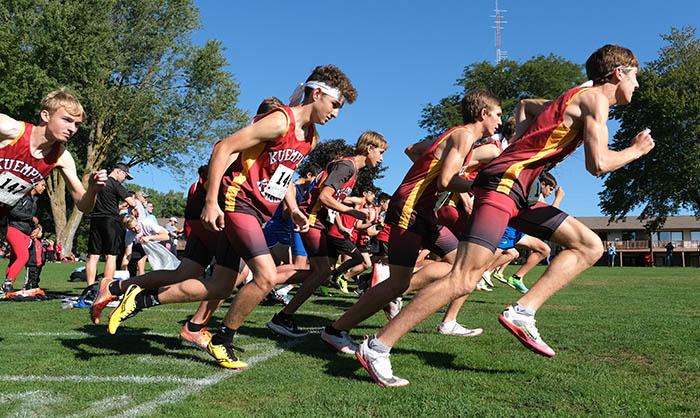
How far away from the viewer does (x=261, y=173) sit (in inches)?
163

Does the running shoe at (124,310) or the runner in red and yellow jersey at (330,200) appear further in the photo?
the runner in red and yellow jersey at (330,200)

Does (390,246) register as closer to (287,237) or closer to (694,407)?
(694,407)

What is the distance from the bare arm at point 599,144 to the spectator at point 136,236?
6.51 m

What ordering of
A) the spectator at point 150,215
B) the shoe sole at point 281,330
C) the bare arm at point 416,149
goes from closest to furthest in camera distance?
1. the bare arm at point 416,149
2. the shoe sole at point 281,330
3. the spectator at point 150,215

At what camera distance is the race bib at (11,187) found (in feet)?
13.3

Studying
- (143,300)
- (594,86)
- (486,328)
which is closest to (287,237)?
(486,328)

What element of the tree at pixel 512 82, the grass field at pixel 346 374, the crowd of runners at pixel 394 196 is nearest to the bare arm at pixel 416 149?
the crowd of runners at pixel 394 196

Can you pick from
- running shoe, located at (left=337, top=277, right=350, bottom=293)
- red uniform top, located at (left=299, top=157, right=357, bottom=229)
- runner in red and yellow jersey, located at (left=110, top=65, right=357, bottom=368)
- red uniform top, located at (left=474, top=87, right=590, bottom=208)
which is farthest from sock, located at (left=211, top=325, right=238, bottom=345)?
running shoe, located at (left=337, top=277, right=350, bottom=293)

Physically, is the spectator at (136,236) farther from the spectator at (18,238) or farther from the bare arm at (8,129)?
the bare arm at (8,129)

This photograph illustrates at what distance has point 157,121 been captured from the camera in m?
32.7

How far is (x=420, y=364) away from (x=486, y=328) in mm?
1980

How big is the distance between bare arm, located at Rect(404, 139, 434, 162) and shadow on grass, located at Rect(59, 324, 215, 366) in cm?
250

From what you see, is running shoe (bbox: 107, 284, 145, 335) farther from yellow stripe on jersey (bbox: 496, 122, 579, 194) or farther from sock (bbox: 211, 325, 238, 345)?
yellow stripe on jersey (bbox: 496, 122, 579, 194)

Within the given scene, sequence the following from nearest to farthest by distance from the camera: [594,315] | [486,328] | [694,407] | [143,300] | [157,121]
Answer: [694,407] → [143,300] → [486,328] → [594,315] → [157,121]
